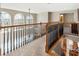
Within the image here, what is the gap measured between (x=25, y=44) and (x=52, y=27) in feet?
1.33

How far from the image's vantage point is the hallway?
1209 mm

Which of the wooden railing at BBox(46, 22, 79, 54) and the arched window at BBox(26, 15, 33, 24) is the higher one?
the arched window at BBox(26, 15, 33, 24)

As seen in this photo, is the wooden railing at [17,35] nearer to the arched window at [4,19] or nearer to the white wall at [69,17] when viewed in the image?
the arched window at [4,19]

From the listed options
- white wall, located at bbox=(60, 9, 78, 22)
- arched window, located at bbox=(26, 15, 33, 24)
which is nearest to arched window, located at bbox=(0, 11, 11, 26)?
arched window, located at bbox=(26, 15, 33, 24)

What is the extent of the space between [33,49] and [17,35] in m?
0.26

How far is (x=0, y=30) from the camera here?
1154 millimetres

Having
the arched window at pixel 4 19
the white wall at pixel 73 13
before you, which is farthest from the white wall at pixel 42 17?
the arched window at pixel 4 19

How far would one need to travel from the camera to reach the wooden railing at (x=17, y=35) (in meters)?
1.18

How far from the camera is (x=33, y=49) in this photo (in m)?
1.23

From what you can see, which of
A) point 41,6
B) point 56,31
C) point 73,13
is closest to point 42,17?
point 41,6

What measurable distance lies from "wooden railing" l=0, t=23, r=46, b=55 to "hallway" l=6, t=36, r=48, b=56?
0.04 metres

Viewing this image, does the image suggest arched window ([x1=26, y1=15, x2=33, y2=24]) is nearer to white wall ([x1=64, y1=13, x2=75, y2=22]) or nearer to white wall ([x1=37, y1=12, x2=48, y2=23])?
Result: white wall ([x1=37, y1=12, x2=48, y2=23])

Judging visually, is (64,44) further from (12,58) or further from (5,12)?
(5,12)

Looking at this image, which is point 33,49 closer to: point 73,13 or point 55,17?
point 55,17
